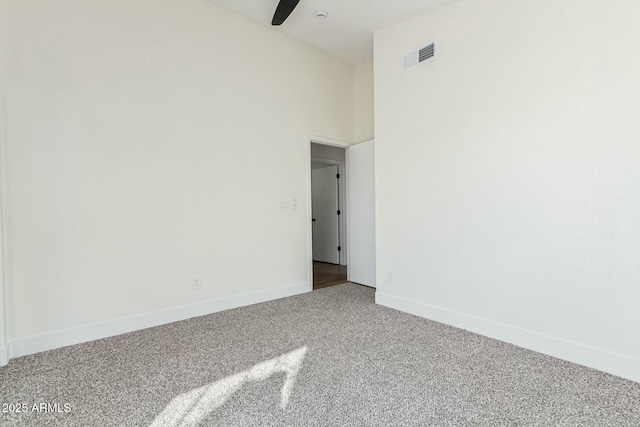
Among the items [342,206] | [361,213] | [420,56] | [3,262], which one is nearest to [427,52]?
[420,56]

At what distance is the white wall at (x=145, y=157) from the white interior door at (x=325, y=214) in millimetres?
2115

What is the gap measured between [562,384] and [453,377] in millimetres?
663

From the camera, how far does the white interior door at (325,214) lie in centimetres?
618

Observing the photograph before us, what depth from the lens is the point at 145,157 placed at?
2.92 meters

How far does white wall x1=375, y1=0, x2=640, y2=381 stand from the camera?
2.13m

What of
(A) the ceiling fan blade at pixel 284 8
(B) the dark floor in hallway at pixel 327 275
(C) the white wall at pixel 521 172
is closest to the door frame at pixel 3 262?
(A) the ceiling fan blade at pixel 284 8

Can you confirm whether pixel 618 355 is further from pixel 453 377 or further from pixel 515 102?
pixel 515 102

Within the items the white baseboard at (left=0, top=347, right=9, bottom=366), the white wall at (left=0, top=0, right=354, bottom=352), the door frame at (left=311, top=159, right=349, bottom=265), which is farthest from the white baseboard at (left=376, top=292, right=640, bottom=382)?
the white baseboard at (left=0, top=347, right=9, bottom=366)

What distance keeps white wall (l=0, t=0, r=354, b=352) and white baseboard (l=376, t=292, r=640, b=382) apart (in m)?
1.70

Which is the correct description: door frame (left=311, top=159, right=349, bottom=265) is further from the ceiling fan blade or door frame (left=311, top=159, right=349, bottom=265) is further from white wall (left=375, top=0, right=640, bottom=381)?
the ceiling fan blade

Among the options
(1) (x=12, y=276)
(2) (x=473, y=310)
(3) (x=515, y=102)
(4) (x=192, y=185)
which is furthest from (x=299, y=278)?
(3) (x=515, y=102)

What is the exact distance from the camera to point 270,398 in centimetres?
182

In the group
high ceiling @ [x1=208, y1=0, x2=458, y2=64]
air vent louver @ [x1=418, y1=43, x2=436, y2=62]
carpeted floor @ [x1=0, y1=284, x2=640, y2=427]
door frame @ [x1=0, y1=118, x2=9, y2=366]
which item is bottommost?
carpeted floor @ [x1=0, y1=284, x2=640, y2=427]

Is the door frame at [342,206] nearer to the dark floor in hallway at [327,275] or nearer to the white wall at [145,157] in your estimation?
the dark floor in hallway at [327,275]
